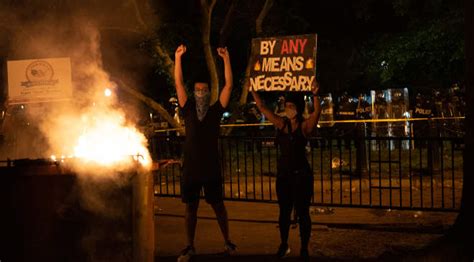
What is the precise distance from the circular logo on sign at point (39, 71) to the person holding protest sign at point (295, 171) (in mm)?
5173

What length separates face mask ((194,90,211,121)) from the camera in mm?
7480

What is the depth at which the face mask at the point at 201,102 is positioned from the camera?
7.48 meters

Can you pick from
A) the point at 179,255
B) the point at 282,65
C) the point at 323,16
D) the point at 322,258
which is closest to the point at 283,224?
the point at 322,258

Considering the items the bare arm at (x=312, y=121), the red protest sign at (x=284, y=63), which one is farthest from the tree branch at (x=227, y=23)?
the bare arm at (x=312, y=121)

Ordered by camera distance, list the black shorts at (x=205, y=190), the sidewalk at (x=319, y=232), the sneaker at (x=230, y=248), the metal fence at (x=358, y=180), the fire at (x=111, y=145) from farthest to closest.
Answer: the metal fence at (x=358, y=180) → the sidewalk at (x=319, y=232) → the sneaker at (x=230, y=248) → the black shorts at (x=205, y=190) → the fire at (x=111, y=145)

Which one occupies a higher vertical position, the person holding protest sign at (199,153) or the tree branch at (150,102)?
the tree branch at (150,102)

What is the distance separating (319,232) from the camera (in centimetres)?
910

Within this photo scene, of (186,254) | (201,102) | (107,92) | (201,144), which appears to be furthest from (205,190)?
(107,92)

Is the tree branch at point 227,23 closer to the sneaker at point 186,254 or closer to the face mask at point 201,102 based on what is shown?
the face mask at point 201,102

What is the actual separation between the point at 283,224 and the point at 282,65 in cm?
246

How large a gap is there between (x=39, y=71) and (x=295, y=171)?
18.8ft

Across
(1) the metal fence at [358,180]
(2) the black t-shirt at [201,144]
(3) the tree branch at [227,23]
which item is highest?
(3) the tree branch at [227,23]

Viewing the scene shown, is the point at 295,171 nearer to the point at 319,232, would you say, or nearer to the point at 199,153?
the point at 199,153

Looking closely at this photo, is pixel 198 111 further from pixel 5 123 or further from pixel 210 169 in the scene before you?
pixel 5 123
